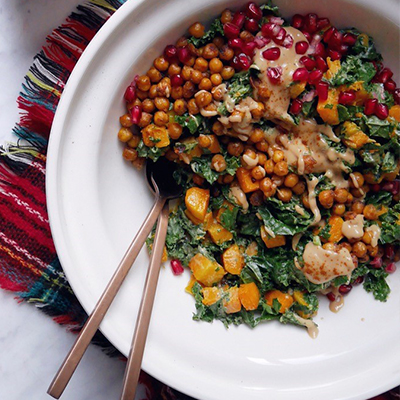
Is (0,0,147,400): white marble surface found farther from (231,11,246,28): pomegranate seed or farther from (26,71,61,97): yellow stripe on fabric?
(231,11,246,28): pomegranate seed

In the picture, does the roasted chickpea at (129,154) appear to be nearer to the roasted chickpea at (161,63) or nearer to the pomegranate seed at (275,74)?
the roasted chickpea at (161,63)

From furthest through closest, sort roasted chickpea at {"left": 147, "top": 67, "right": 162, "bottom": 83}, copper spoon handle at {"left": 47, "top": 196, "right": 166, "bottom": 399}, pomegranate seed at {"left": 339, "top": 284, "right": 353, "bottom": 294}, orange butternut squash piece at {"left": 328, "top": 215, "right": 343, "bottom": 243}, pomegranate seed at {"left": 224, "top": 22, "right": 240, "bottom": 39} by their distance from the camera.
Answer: pomegranate seed at {"left": 339, "top": 284, "right": 353, "bottom": 294} < orange butternut squash piece at {"left": 328, "top": 215, "right": 343, "bottom": 243} < roasted chickpea at {"left": 147, "top": 67, "right": 162, "bottom": 83} < pomegranate seed at {"left": 224, "top": 22, "right": 240, "bottom": 39} < copper spoon handle at {"left": 47, "top": 196, "right": 166, "bottom": 399}

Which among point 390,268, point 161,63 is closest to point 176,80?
point 161,63

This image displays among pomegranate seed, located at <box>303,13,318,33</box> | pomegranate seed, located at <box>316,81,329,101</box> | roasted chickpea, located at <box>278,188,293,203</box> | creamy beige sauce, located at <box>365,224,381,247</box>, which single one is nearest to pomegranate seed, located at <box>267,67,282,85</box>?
pomegranate seed, located at <box>316,81,329,101</box>

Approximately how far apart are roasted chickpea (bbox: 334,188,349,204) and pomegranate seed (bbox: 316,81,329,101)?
0.59m

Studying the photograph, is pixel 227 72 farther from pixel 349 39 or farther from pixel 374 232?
pixel 374 232

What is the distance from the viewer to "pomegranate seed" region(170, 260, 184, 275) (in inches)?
135

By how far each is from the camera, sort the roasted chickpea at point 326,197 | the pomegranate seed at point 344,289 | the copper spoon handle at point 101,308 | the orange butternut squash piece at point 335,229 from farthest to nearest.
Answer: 1. the pomegranate seed at point 344,289
2. the orange butternut squash piece at point 335,229
3. the roasted chickpea at point 326,197
4. the copper spoon handle at point 101,308

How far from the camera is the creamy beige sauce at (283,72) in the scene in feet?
10.1

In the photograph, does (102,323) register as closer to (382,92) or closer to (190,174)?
(190,174)

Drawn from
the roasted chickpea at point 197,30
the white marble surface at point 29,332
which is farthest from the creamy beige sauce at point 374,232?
the white marble surface at point 29,332

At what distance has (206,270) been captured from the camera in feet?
11.1

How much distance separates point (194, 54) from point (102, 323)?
65.5 inches

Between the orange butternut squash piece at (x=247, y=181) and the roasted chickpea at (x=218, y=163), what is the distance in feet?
0.39
